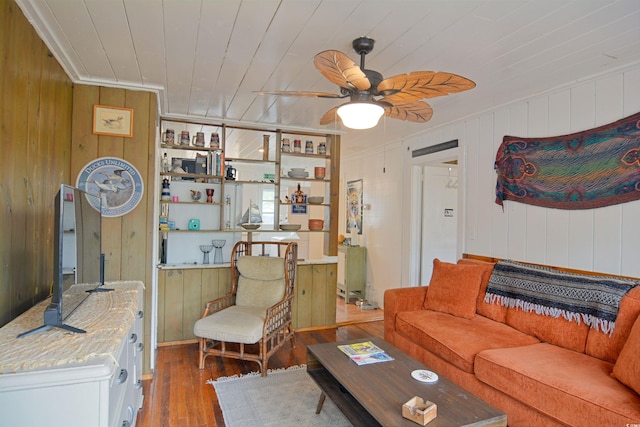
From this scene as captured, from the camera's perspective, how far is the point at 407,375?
1991 millimetres

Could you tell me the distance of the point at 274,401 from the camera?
2527 millimetres

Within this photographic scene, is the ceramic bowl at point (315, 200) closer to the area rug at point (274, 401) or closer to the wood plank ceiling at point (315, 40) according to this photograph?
the wood plank ceiling at point (315, 40)

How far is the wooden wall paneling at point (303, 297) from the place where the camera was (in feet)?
13.5

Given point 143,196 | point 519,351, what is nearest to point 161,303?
point 143,196

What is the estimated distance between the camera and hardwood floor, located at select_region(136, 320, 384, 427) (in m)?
2.33

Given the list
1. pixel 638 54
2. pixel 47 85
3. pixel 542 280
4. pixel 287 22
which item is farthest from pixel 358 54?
pixel 542 280

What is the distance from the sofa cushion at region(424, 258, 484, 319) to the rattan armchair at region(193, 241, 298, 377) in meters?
1.33

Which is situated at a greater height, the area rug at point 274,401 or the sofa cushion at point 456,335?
the sofa cushion at point 456,335

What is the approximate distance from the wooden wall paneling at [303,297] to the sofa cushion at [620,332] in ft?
8.74

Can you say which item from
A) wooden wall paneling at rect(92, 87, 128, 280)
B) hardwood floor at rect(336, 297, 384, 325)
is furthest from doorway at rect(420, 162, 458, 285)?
wooden wall paneling at rect(92, 87, 128, 280)

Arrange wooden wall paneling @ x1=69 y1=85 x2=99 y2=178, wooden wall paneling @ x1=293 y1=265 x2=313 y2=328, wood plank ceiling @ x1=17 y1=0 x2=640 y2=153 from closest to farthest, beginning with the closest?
wood plank ceiling @ x1=17 y1=0 x2=640 y2=153 → wooden wall paneling @ x1=69 y1=85 x2=99 y2=178 → wooden wall paneling @ x1=293 y1=265 x2=313 y2=328

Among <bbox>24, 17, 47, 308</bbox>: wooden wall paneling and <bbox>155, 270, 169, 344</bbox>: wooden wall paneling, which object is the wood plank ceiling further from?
<bbox>155, 270, 169, 344</bbox>: wooden wall paneling

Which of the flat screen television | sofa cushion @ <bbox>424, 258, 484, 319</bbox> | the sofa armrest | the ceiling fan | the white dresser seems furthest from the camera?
the sofa armrest

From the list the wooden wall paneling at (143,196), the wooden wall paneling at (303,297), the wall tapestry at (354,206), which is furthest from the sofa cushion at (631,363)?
the wall tapestry at (354,206)
